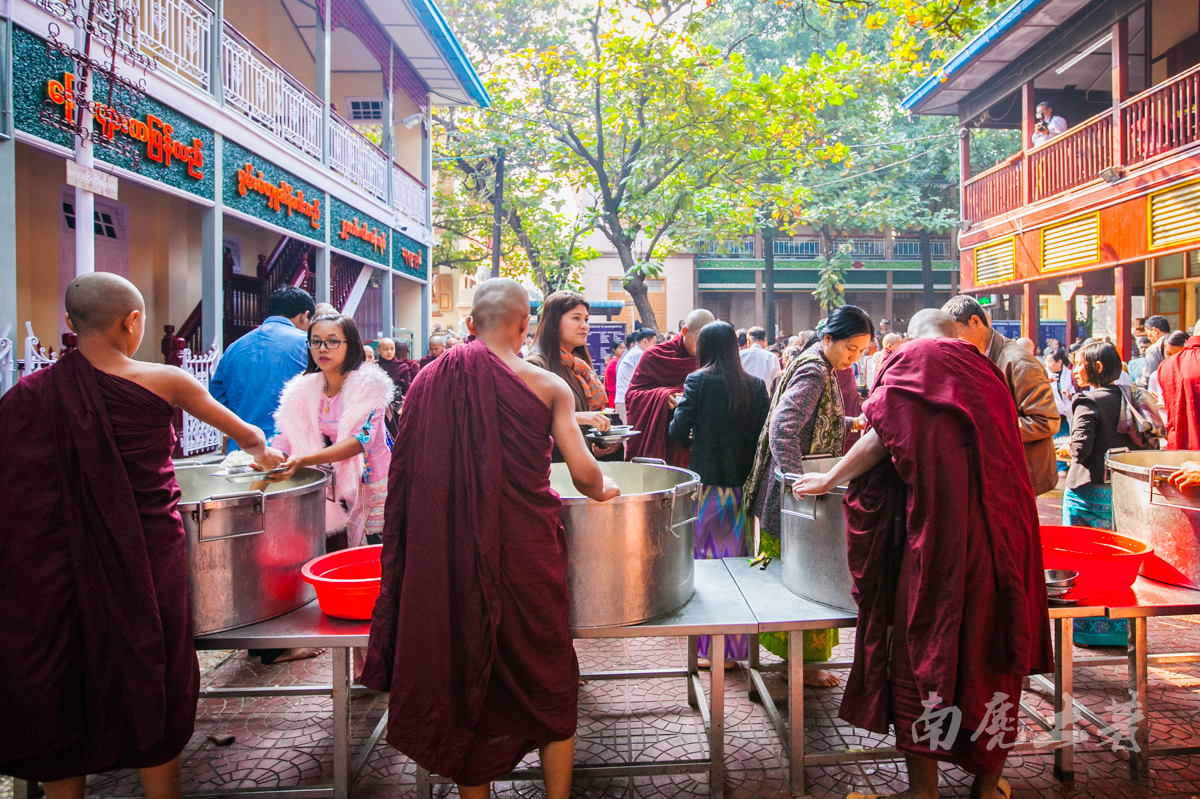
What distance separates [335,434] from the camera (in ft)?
10.8

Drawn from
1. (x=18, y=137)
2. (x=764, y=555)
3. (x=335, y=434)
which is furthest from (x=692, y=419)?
(x=18, y=137)

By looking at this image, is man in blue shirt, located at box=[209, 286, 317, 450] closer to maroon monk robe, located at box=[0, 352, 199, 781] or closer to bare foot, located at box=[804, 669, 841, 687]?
maroon monk robe, located at box=[0, 352, 199, 781]

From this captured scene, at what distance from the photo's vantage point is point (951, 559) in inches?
89.6

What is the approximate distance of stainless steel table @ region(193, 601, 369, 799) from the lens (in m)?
2.45

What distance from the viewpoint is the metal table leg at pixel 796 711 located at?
2.70 m

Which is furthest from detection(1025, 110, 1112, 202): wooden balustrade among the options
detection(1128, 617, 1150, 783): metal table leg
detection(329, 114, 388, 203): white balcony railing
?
detection(329, 114, 388, 203): white balcony railing

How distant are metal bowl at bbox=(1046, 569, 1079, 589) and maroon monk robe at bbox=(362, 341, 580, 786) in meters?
1.76

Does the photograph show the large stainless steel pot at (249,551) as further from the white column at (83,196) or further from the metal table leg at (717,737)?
the white column at (83,196)

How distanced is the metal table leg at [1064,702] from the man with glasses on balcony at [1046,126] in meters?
10.7

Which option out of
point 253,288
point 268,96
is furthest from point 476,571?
point 253,288

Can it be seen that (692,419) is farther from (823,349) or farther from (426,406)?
(426,406)

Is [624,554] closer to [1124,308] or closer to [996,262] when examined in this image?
[1124,308]

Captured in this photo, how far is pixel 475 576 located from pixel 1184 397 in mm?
5018

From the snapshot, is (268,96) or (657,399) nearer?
(657,399)
